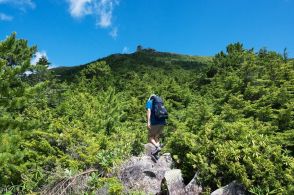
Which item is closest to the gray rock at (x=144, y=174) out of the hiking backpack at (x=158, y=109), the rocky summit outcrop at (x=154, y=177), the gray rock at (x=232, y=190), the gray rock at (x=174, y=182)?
the rocky summit outcrop at (x=154, y=177)

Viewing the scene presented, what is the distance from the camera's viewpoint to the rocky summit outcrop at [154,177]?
11672 mm

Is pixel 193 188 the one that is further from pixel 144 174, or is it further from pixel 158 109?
pixel 158 109

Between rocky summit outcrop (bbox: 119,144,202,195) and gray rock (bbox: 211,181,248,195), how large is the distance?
883mm

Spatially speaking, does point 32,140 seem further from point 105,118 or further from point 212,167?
point 212,167

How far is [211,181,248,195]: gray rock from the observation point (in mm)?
10688

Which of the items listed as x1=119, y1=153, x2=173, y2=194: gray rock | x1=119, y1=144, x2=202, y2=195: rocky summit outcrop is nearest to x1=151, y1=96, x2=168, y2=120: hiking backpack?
x1=119, y1=144, x2=202, y2=195: rocky summit outcrop

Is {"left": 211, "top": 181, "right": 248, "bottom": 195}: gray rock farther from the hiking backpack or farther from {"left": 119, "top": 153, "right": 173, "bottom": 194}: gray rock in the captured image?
the hiking backpack

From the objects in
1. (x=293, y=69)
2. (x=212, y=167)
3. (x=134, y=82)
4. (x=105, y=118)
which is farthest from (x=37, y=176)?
(x=134, y=82)

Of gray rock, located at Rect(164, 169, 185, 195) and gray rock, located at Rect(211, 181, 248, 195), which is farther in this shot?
gray rock, located at Rect(164, 169, 185, 195)

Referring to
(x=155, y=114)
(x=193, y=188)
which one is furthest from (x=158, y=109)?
(x=193, y=188)

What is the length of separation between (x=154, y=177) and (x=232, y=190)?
2749 millimetres

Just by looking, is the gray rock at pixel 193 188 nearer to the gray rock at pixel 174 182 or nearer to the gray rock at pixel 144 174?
the gray rock at pixel 174 182

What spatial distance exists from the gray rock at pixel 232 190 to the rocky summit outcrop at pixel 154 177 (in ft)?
2.90

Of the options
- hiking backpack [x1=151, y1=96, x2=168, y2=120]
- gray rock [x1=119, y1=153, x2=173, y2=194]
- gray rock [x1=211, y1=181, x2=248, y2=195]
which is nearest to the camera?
gray rock [x1=211, y1=181, x2=248, y2=195]
